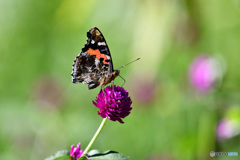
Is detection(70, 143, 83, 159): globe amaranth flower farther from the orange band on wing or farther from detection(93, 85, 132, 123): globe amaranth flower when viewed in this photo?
the orange band on wing

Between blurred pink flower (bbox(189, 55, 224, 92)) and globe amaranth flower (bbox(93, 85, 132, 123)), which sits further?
blurred pink flower (bbox(189, 55, 224, 92))

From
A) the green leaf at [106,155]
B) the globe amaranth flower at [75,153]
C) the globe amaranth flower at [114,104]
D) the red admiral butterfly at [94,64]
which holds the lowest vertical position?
the green leaf at [106,155]

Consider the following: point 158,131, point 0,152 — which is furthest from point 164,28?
point 0,152

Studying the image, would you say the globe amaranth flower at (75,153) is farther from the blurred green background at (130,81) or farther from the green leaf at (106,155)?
the blurred green background at (130,81)

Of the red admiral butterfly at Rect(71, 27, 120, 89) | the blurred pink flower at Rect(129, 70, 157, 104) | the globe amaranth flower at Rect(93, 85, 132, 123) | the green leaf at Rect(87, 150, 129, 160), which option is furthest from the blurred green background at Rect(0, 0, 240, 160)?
the green leaf at Rect(87, 150, 129, 160)

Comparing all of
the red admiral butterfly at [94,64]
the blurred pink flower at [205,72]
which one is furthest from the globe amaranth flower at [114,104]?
the blurred pink flower at [205,72]

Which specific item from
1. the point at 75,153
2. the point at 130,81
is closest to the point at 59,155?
the point at 75,153

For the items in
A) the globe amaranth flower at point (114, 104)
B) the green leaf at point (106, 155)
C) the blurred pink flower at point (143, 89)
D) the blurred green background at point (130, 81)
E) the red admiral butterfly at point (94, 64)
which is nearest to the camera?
the green leaf at point (106, 155)
